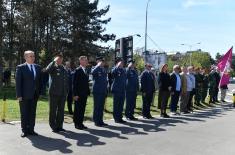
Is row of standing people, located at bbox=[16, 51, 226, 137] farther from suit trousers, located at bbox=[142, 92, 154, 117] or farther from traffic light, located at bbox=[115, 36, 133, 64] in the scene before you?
traffic light, located at bbox=[115, 36, 133, 64]

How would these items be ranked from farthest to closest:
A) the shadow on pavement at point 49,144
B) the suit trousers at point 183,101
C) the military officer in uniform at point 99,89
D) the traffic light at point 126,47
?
the traffic light at point 126,47 < the suit trousers at point 183,101 < the military officer in uniform at point 99,89 < the shadow on pavement at point 49,144

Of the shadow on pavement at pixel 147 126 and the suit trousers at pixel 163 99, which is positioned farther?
the suit trousers at pixel 163 99

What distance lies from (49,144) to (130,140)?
2034 mm

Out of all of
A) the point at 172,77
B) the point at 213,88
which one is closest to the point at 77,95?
the point at 172,77

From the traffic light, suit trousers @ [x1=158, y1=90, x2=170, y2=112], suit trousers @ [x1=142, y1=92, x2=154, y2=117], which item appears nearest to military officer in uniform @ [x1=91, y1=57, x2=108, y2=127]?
suit trousers @ [x1=142, y1=92, x2=154, y2=117]

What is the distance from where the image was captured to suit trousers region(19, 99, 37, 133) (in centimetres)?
1158

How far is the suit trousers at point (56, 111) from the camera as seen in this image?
12.4 meters

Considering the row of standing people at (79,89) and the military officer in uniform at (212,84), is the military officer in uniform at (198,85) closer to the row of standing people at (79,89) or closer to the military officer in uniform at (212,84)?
the military officer in uniform at (212,84)

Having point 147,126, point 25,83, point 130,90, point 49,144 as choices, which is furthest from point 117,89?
point 49,144

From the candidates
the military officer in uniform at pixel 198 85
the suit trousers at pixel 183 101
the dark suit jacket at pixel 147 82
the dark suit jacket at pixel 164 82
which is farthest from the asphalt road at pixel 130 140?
the military officer in uniform at pixel 198 85

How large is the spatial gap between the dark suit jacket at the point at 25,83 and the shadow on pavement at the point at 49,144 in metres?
1.05

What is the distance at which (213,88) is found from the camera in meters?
25.2

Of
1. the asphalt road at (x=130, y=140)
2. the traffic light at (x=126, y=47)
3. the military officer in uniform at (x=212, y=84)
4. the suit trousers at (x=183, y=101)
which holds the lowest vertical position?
the asphalt road at (x=130, y=140)

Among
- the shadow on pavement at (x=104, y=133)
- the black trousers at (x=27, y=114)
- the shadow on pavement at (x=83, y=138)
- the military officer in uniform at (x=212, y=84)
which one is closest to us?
the shadow on pavement at (x=83, y=138)
